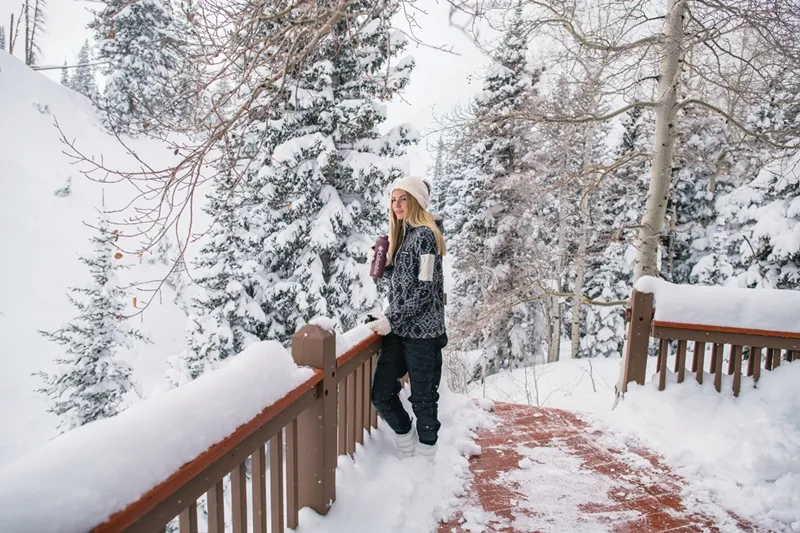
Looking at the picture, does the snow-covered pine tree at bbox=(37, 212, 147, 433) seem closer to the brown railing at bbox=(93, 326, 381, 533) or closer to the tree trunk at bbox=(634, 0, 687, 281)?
the brown railing at bbox=(93, 326, 381, 533)

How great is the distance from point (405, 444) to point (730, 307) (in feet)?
10.1

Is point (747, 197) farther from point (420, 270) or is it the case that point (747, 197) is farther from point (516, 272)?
point (420, 270)

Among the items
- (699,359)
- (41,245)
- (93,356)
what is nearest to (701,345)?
(699,359)

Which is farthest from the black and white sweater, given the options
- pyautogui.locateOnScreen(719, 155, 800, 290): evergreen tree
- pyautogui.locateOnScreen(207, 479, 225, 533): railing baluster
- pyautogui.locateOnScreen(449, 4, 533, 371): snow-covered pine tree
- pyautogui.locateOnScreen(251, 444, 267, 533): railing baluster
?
pyautogui.locateOnScreen(719, 155, 800, 290): evergreen tree

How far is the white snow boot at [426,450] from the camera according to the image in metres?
3.29

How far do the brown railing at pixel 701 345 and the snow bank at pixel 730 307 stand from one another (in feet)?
0.18

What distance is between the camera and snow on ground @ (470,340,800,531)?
117 inches

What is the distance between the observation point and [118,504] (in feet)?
3.61

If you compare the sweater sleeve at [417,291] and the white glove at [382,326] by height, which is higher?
the sweater sleeve at [417,291]

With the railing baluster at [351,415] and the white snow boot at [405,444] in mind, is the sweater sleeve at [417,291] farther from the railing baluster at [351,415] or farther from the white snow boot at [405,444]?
the white snow boot at [405,444]

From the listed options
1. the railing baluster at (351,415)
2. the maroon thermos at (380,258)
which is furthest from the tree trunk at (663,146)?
the railing baluster at (351,415)

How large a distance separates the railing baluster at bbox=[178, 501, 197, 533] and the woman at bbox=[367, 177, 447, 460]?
1.73 m

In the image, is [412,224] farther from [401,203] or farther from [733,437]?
[733,437]

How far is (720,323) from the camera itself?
3.85m
